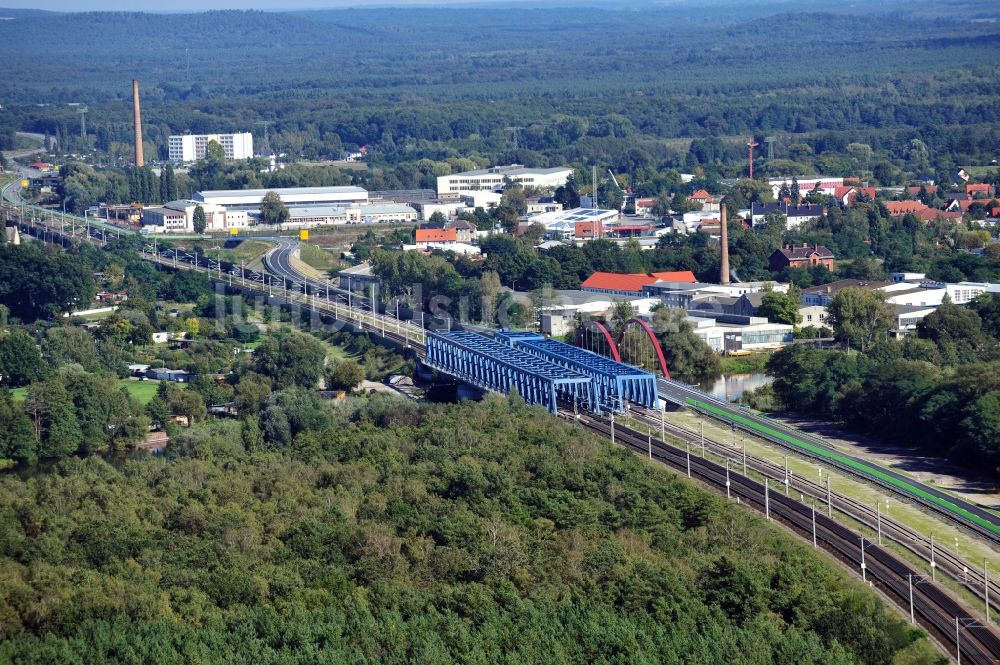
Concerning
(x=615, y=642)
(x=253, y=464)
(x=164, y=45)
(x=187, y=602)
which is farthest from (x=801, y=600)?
(x=164, y=45)

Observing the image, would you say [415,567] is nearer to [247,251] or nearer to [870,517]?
[870,517]

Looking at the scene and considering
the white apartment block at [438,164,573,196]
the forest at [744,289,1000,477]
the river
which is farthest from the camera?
the white apartment block at [438,164,573,196]

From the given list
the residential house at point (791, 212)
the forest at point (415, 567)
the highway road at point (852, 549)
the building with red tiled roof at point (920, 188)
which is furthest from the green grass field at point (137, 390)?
the building with red tiled roof at point (920, 188)

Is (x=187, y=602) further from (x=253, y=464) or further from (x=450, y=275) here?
(x=450, y=275)

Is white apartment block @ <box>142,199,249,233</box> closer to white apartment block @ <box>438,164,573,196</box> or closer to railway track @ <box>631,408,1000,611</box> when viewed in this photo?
white apartment block @ <box>438,164,573,196</box>

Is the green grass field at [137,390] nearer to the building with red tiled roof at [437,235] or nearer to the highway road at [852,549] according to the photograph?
the highway road at [852,549]

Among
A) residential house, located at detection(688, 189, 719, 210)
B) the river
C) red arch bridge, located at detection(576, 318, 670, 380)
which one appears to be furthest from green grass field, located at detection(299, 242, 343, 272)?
the river
